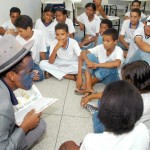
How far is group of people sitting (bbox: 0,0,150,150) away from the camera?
97 centimetres

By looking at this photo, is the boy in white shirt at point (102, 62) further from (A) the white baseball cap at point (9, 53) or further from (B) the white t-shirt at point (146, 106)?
(A) the white baseball cap at point (9, 53)

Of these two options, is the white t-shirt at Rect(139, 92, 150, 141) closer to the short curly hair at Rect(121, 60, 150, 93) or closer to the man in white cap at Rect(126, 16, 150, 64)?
the short curly hair at Rect(121, 60, 150, 93)

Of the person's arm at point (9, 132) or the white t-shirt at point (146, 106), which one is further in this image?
the white t-shirt at point (146, 106)

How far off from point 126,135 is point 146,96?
443 millimetres

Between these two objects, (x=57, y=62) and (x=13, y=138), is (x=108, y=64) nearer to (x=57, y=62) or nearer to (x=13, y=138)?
(x=57, y=62)

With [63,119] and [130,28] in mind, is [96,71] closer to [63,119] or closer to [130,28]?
[63,119]

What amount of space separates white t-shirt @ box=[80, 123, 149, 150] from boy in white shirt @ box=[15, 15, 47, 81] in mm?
1664

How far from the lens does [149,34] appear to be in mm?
2393

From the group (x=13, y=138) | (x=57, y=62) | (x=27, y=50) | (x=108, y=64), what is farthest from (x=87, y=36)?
(x=13, y=138)

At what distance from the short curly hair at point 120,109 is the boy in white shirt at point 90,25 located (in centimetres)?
259

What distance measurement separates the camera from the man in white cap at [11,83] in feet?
3.83

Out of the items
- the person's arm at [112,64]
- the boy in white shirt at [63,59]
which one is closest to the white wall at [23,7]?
the boy in white shirt at [63,59]

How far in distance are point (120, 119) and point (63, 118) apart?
1165mm

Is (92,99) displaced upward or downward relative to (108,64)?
downward
